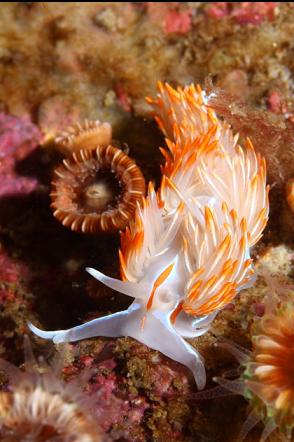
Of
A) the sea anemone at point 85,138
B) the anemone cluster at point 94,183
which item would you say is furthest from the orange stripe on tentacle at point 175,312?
the sea anemone at point 85,138

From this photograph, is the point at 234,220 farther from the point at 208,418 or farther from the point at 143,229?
the point at 208,418

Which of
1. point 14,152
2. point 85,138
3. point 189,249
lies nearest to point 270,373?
point 189,249

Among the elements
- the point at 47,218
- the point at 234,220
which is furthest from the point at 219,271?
the point at 47,218

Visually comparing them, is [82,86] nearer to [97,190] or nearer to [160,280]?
[97,190]

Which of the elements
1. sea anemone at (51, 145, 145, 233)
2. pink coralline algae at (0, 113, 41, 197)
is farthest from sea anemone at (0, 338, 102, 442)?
pink coralline algae at (0, 113, 41, 197)

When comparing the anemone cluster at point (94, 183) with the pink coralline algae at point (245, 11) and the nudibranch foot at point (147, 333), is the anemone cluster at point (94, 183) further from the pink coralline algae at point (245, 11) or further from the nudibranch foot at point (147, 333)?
the pink coralline algae at point (245, 11)

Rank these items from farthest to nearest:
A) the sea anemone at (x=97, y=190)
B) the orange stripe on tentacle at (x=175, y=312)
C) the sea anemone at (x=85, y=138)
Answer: the sea anemone at (x=85, y=138)
the sea anemone at (x=97, y=190)
the orange stripe on tentacle at (x=175, y=312)
